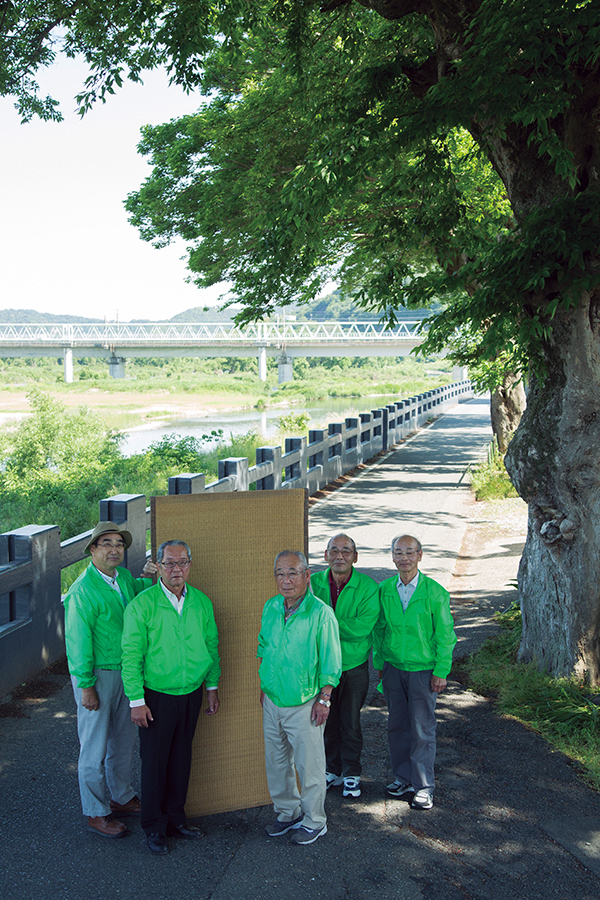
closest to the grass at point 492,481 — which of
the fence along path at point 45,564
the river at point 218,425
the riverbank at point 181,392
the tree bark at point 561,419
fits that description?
the fence along path at point 45,564

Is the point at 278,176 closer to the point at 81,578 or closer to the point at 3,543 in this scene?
the point at 3,543

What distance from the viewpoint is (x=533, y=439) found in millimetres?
6344

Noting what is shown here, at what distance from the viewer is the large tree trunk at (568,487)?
606 cm

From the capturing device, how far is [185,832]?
169 inches

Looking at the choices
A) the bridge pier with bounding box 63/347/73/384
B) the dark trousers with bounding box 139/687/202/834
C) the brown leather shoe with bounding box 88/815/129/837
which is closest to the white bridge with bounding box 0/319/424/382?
the bridge pier with bounding box 63/347/73/384

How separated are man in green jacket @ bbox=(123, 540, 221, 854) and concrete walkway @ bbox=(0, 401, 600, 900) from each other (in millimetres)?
237

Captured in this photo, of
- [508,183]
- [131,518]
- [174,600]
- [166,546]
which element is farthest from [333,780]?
[508,183]

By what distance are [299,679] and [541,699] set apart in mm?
2696

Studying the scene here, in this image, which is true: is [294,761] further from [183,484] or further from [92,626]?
[183,484]

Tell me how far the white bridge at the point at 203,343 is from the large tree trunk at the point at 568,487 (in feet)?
185

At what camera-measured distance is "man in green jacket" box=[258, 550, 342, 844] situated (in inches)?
163

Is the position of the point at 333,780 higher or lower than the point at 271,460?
lower

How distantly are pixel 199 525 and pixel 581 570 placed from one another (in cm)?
317

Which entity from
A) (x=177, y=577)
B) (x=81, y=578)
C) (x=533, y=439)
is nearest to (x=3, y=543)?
(x=81, y=578)
